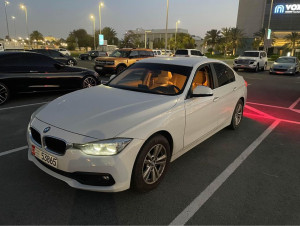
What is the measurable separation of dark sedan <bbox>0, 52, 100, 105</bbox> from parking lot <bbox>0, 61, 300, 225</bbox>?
10.1 feet

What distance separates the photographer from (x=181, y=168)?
3771mm

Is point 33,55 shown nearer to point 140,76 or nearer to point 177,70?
point 140,76

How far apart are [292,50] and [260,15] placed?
1856cm

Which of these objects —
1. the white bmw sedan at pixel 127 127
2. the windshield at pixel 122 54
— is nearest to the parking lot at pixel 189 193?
the white bmw sedan at pixel 127 127

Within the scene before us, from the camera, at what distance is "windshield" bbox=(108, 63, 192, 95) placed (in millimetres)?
3772

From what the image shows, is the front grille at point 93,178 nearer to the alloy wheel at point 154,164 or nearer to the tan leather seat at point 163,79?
the alloy wheel at point 154,164

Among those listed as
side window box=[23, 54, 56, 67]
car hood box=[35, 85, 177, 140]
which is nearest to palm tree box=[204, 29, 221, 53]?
side window box=[23, 54, 56, 67]

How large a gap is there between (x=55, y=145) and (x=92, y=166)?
0.52m

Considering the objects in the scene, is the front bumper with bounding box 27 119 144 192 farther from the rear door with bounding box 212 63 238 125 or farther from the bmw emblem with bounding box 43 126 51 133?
the rear door with bounding box 212 63 238 125

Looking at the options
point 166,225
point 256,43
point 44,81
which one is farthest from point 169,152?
point 256,43

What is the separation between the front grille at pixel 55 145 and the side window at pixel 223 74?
301cm

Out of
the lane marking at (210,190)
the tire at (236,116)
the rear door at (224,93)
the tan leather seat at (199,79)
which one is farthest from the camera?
the tire at (236,116)

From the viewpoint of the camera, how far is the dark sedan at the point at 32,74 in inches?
292

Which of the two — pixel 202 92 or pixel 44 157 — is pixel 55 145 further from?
pixel 202 92
